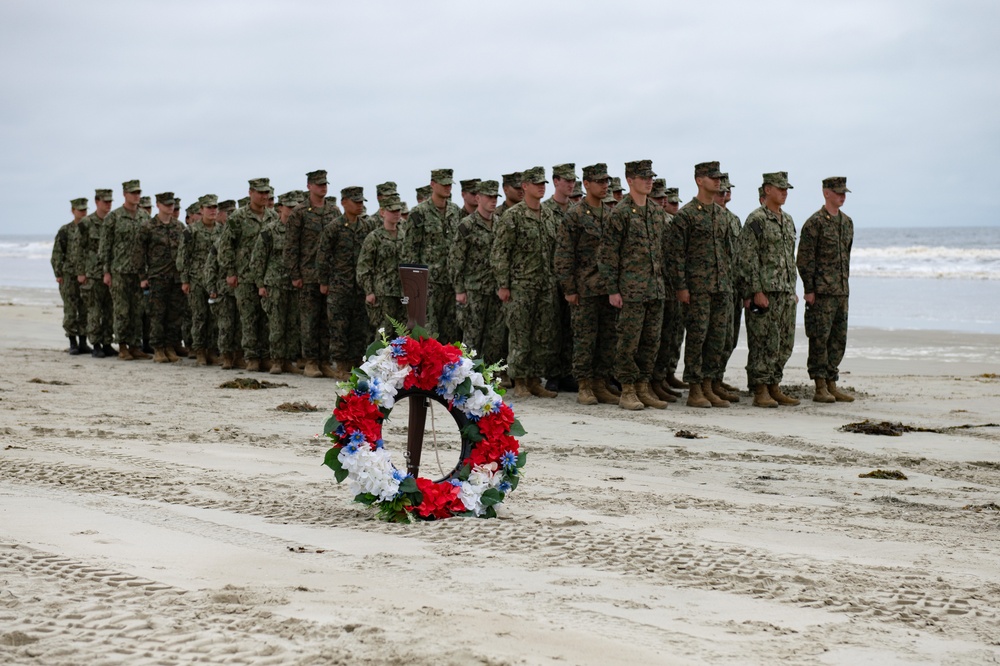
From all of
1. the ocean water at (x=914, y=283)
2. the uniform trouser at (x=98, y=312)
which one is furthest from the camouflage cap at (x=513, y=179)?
the ocean water at (x=914, y=283)

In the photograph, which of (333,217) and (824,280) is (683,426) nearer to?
(824,280)

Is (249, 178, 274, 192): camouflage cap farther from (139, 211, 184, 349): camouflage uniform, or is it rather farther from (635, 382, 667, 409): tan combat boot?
(635, 382, 667, 409): tan combat boot

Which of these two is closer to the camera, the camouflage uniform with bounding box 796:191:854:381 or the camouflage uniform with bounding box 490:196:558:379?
the camouflage uniform with bounding box 796:191:854:381

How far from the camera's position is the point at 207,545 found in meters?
5.36

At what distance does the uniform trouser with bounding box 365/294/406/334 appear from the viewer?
42.9 ft

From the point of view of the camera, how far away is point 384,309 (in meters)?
13.1

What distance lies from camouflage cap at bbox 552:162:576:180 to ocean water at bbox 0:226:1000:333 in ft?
35.2

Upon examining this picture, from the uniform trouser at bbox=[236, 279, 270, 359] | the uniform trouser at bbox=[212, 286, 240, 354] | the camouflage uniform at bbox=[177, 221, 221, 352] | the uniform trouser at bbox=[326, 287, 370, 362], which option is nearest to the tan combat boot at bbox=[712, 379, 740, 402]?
the uniform trouser at bbox=[326, 287, 370, 362]

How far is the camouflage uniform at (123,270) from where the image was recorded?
640 inches

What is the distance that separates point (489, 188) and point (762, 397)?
3.62 metres

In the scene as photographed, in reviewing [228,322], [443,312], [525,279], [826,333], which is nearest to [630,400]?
[525,279]

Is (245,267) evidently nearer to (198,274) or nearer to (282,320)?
(282,320)

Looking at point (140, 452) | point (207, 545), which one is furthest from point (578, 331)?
point (207, 545)

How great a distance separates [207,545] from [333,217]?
907 centimetres
